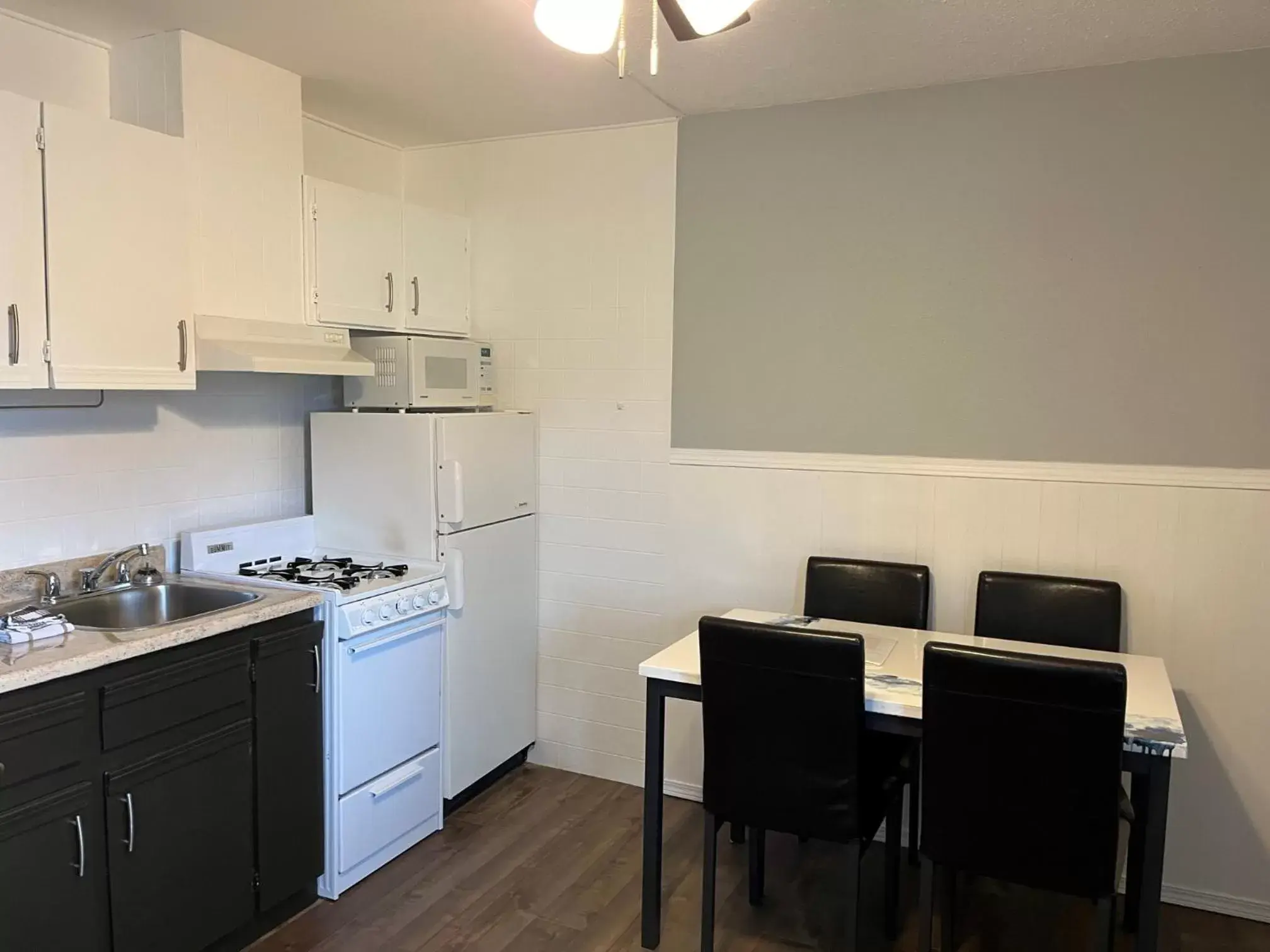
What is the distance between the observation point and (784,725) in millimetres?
2393

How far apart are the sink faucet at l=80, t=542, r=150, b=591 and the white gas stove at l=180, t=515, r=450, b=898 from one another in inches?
5.8

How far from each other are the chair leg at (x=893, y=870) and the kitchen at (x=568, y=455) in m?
0.80

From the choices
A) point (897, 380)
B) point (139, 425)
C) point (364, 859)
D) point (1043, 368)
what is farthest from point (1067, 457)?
point (139, 425)

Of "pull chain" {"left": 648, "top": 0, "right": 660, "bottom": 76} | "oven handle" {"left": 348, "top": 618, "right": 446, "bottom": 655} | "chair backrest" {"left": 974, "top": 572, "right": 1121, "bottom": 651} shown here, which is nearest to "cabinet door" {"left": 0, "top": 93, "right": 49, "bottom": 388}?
"oven handle" {"left": 348, "top": 618, "right": 446, "bottom": 655}

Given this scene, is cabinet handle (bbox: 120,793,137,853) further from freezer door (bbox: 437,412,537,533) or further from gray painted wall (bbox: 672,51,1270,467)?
gray painted wall (bbox: 672,51,1270,467)

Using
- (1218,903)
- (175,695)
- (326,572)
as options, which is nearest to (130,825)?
(175,695)

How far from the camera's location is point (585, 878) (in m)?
3.07

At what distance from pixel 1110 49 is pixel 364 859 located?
3.46m

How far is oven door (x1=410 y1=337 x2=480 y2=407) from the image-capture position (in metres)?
3.43

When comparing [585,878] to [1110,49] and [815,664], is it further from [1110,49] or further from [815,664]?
[1110,49]

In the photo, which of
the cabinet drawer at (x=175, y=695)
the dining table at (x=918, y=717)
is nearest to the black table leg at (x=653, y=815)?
the dining table at (x=918, y=717)

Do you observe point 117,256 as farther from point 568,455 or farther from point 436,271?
point 568,455

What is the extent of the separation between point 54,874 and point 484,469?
184 cm

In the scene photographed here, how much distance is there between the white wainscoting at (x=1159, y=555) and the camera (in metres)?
2.89
